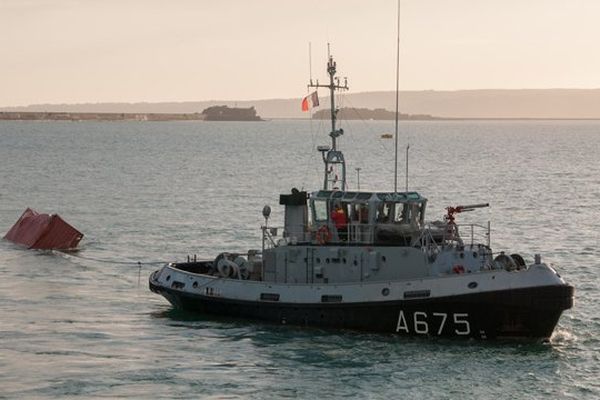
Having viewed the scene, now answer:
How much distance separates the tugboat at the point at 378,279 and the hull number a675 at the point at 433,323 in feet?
0.10

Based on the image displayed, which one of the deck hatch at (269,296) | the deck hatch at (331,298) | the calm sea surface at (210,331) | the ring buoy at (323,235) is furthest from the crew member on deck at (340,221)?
the calm sea surface at (210,331)

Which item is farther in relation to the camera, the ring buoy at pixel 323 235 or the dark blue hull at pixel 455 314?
the ring buoy at pixel 323 235

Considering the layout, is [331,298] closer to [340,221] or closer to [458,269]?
[340,221]

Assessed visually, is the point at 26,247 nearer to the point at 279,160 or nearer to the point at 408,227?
the point at 408,227

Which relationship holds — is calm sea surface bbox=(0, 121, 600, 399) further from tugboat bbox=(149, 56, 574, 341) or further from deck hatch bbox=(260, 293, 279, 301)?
deck hatch bbox=(260, 293, 279, 301)

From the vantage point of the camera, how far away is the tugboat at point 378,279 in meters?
34.0

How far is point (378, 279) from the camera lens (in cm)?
3606

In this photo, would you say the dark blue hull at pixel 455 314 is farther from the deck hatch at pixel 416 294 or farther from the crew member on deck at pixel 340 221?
the crew member on deck at pixel 340 221

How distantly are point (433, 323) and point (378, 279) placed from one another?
2380 millimetres

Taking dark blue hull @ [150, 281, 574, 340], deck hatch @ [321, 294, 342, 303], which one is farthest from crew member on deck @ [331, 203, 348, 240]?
dark blue hull @ [150, 281, 574, 340]

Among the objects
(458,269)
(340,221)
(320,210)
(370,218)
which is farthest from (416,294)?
(320,210)

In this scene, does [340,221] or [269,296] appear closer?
[269,296]

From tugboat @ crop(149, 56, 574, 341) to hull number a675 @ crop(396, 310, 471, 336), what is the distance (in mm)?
30

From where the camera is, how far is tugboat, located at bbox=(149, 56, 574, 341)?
3403cm
